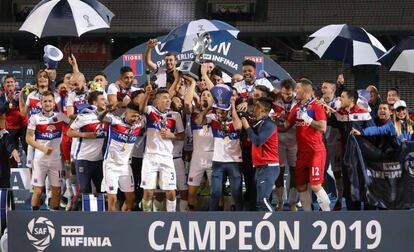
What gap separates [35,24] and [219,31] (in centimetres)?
222

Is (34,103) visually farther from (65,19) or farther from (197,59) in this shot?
(197,59)

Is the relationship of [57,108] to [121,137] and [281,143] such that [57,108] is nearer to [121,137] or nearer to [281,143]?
[121,137]

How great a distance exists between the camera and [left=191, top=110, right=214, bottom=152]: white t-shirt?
8875mm

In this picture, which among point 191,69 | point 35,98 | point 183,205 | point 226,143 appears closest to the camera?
point 226,143

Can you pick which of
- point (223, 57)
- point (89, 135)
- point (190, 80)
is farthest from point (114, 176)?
point (223, 57)

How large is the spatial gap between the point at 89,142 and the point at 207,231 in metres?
2.81

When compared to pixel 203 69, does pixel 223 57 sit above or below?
above

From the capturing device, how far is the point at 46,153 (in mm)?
8992

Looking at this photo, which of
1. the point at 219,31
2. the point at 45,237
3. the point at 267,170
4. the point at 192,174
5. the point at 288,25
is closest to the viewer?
the point at 45,237

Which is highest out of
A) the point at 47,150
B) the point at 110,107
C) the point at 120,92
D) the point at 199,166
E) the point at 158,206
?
the point at 120,92

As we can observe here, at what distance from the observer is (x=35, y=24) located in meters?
9.13

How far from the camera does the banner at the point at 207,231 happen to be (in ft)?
21.2

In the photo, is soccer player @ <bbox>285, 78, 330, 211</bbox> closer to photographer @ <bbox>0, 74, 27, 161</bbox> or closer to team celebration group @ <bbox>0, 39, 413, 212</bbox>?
team celebration group @ <bbox>0, 39, 413, 212</bbox>

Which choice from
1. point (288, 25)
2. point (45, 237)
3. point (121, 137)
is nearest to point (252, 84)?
point (121, 137)
